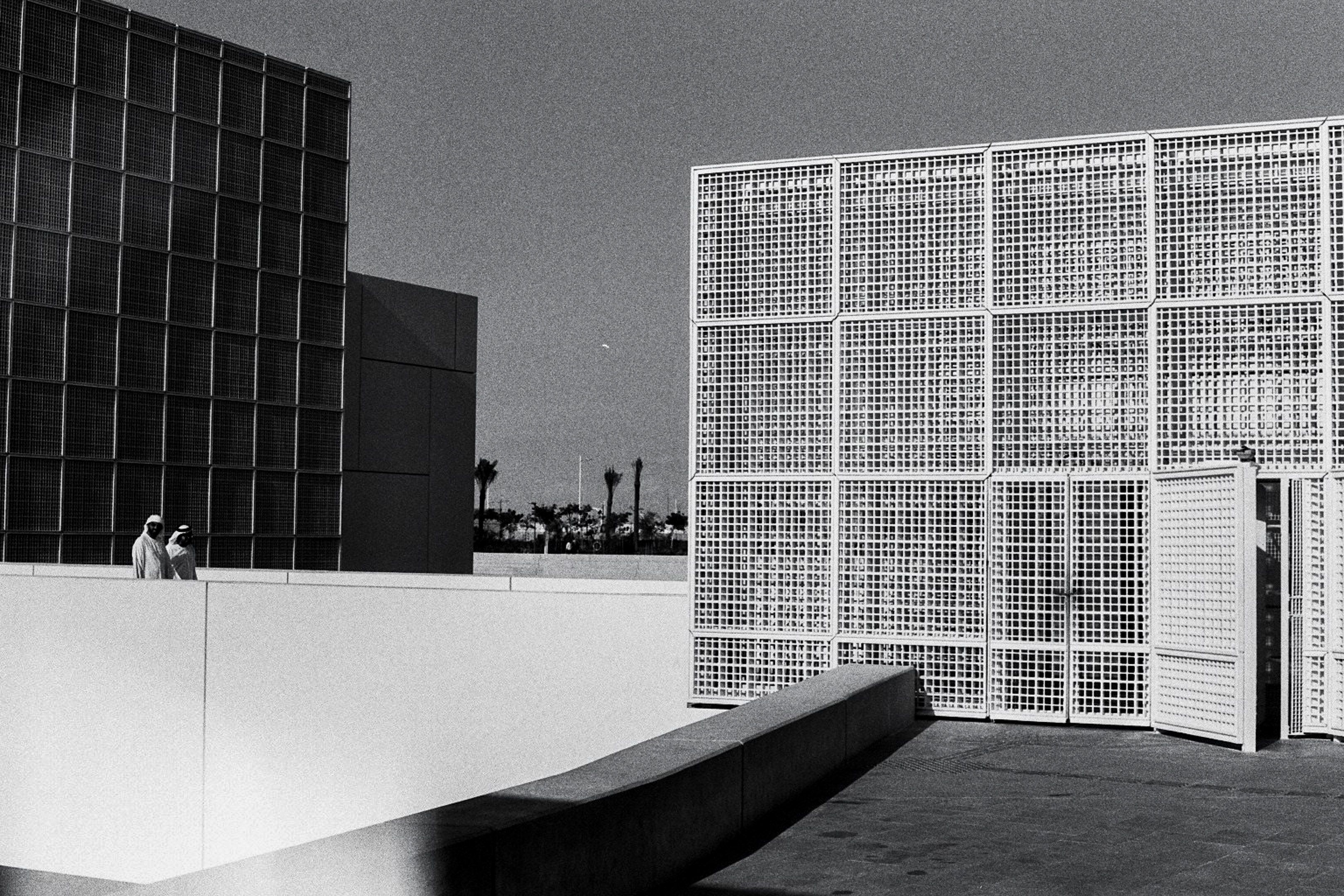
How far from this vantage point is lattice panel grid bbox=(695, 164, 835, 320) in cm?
1305

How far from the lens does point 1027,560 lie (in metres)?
12.3

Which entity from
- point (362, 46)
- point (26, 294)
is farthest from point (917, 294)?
Answer: point (362, 46)

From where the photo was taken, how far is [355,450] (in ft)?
115

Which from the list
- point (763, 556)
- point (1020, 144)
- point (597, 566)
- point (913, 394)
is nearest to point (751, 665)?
point (763, 556)

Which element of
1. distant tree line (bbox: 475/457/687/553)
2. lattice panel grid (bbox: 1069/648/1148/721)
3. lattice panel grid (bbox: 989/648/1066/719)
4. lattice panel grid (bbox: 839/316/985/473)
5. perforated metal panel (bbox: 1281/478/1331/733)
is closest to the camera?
perforated metal panel (bbox: 1281/478/1331/733)

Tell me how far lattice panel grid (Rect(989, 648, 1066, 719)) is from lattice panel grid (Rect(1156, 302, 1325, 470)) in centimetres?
193

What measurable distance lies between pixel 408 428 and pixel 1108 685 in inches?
1080

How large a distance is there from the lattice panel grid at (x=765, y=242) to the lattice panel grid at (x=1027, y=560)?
2414 mm

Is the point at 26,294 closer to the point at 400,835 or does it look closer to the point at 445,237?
the point at 400,835

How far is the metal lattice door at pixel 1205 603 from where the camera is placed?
1070 cm

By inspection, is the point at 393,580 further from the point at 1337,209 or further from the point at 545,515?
the point at 545,515

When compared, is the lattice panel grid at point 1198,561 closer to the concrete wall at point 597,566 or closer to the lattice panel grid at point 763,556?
the lattice panel grid at point 763,556

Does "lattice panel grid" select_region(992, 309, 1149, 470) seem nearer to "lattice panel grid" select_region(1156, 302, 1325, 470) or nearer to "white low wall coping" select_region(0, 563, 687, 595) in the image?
"lattice panel grid" select_region(1156, 302, 1325, 470)

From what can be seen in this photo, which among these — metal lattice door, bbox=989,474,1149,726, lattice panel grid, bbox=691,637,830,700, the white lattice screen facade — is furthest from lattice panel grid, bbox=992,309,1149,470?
lattice panel grid, bbox=691,637,830,700
